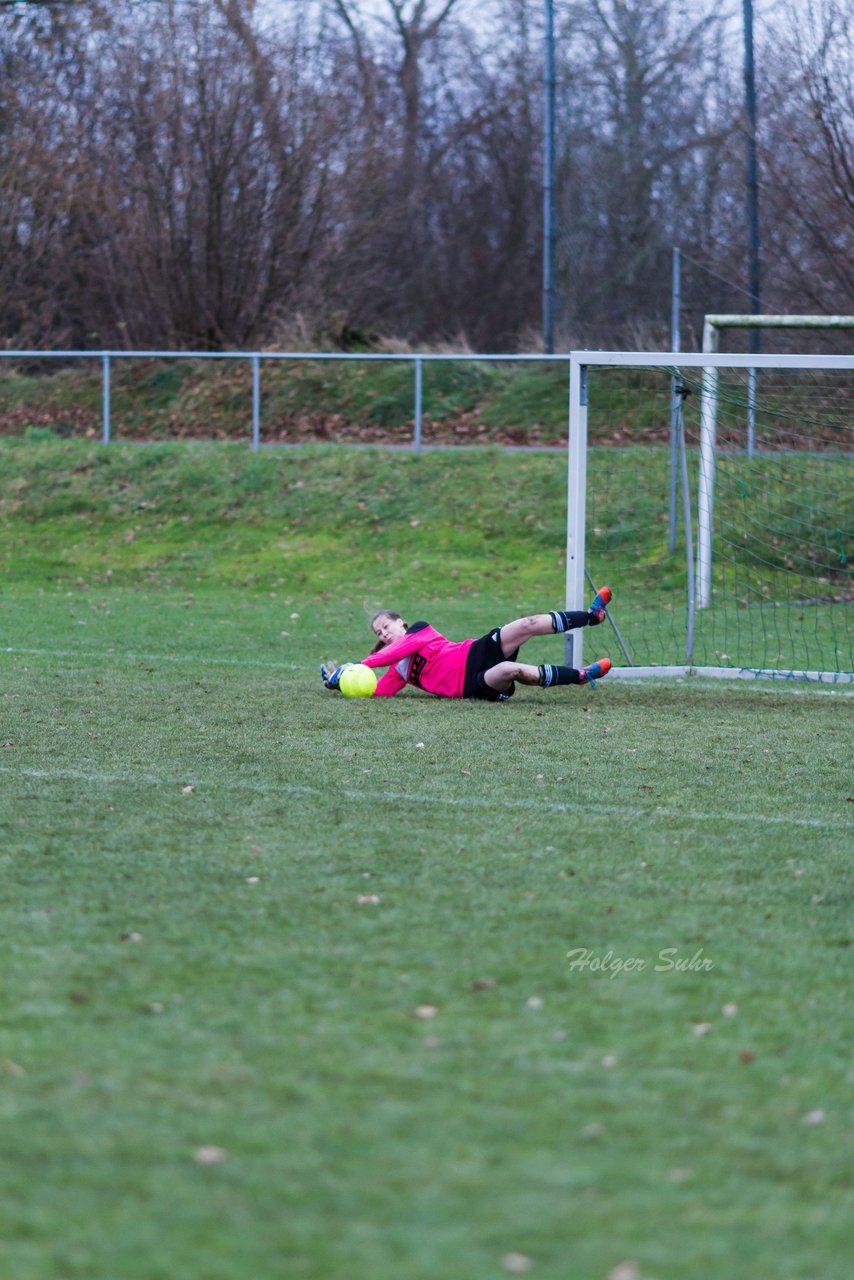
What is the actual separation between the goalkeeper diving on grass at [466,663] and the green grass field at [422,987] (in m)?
0.20

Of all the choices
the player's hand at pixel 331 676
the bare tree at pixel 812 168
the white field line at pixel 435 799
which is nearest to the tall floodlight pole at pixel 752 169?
the bare tree at pixel 812 168

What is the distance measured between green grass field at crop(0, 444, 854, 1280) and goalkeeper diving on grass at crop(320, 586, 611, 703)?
0.20 meters

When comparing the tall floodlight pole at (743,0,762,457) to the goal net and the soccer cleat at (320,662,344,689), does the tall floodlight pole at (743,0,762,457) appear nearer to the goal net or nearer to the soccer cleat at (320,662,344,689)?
the goal net

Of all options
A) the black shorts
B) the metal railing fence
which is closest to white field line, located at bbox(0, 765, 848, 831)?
the black shorts

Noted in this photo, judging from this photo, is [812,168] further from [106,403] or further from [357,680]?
[357,680]

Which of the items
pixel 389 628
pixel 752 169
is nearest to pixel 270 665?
pixel 389 628

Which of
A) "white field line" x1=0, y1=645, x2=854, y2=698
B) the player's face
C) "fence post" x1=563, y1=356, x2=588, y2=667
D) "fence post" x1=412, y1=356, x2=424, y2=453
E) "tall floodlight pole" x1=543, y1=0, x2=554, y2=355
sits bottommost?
"white field line" x1=0, y1=645, x2=854, y2=698

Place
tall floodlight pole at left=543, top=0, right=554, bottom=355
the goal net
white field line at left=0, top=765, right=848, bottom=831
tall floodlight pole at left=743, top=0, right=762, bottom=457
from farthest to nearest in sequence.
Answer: tall floodlight pole at left=543, top=0, right=554, bottom=355
tall floodlight pole at left=743, top=0, right=762, bottom=457
the goal net
white field line at left=0, top=765, right=848, bottom=831

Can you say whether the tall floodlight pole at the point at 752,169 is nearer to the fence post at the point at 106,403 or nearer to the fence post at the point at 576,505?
the fence post at the point at 106,403

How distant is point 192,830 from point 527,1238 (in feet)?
11.1

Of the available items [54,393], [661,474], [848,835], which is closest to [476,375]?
[661,474]

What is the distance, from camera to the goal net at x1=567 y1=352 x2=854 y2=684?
13148mm

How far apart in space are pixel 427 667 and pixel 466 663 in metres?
0.26

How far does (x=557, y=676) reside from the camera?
31.5 ft
